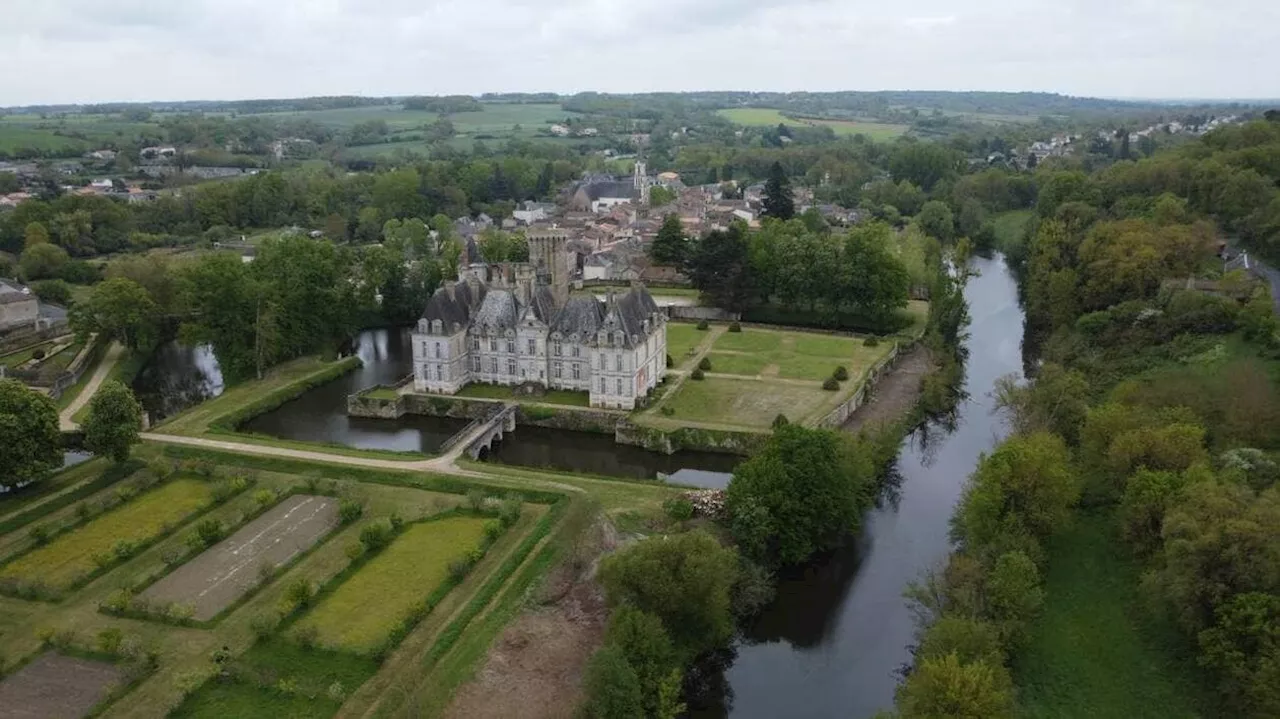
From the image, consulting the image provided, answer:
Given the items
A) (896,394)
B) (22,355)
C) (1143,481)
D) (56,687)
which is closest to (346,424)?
(56,687)

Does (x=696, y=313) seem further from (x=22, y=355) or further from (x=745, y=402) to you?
(x=22, y=355)

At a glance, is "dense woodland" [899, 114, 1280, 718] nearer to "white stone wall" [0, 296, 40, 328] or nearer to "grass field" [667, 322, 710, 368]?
"grass field" [667, 322, 710, 368]

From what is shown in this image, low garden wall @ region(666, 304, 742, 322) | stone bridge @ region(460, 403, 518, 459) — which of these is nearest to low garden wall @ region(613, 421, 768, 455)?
stone bridge @ region(460, 403, 518, 459)

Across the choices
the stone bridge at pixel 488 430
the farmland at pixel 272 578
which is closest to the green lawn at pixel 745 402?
the stone bridge at pixel 488 430

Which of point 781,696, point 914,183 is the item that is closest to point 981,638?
point 781,696

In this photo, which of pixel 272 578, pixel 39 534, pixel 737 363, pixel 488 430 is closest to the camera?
pixel 272 578

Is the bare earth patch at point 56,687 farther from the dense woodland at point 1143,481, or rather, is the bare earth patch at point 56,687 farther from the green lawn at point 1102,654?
the green lawn at point 1102,654

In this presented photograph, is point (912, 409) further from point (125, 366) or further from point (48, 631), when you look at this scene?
point (125, 366)
